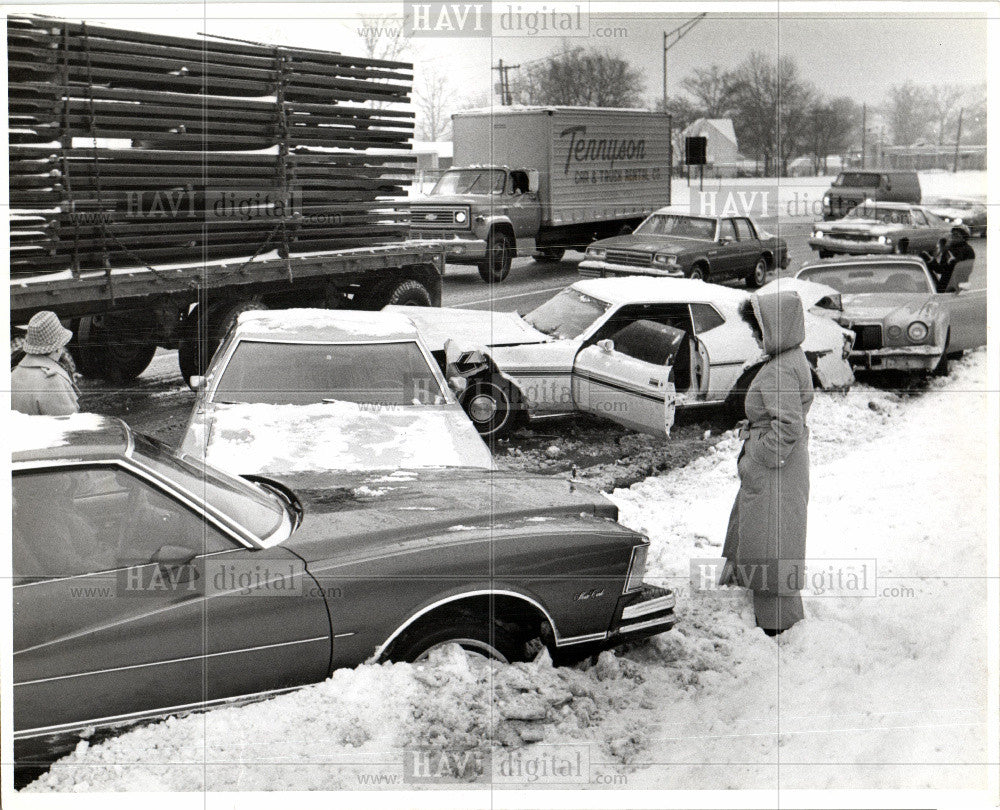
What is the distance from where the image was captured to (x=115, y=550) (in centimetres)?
360

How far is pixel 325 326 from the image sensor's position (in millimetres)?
6570

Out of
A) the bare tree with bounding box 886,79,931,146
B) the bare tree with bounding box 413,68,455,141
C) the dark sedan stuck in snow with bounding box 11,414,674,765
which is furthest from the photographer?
the bare tree with bounding box 886,79,931,146

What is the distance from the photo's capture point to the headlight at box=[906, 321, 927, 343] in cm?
863

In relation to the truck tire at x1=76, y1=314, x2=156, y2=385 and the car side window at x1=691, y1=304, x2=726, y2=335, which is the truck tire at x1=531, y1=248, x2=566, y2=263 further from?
the truck tire at x1=76, y1=314, x2=156, y2=385

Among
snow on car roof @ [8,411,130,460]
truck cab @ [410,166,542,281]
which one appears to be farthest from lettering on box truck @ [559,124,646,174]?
snow on car roof @ [8,411,130,460]

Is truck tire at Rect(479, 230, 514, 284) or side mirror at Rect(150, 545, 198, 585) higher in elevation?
truck tire at Rect(479, 230, 514, 284)

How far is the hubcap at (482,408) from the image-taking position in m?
7.35

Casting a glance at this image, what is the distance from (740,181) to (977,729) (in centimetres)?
501

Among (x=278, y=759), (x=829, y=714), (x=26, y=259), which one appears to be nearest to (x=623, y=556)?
(x=829, y=714)

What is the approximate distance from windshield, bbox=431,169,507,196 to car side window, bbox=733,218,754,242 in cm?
270

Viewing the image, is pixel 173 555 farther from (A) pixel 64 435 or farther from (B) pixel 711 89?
(B) pixel 711 89

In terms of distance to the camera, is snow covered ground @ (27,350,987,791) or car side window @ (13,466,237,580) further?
snow covered ground @ (27,350,987,791)

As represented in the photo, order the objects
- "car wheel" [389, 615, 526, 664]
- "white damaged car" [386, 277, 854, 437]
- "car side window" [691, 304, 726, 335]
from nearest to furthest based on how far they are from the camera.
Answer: "car wheel" [389, 615, 526, 664] < "white damaged car" [386, 277, 854, 437] < "car side window" [691, 304, 726, 335]

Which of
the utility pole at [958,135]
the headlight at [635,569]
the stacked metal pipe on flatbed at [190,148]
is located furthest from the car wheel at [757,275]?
the headlight at [635,569]
